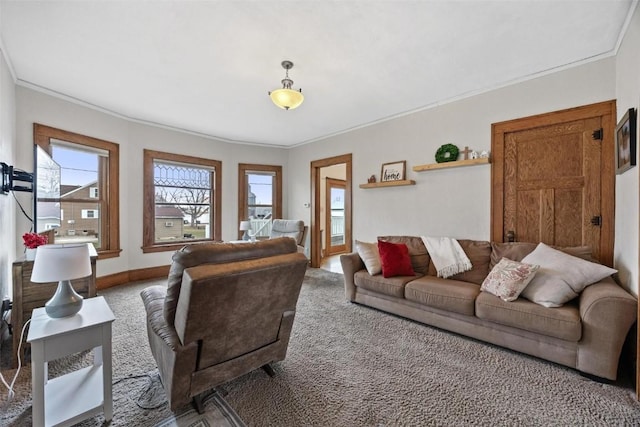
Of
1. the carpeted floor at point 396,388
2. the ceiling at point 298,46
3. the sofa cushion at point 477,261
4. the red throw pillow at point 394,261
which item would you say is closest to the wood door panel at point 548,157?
the ceiling at point 298,46

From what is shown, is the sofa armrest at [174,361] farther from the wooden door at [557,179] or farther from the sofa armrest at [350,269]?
the wooden door at [557,179]

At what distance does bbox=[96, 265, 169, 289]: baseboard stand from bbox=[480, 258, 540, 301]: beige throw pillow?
4.95m

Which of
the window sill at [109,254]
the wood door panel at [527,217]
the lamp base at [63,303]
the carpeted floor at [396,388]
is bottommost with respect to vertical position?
the carpeted floor at [396,388]

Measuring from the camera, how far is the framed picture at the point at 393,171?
404 cm

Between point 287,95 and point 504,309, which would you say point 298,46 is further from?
point 504,309

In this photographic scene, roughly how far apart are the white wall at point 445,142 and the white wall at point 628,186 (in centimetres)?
30

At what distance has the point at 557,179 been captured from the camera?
281cm

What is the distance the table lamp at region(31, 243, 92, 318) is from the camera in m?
1.45

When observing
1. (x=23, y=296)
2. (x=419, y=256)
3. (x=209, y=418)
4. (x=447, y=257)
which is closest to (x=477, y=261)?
(x=447, y=257)

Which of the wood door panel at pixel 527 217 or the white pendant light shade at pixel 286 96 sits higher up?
the white pendant light shade at pixel 286 96

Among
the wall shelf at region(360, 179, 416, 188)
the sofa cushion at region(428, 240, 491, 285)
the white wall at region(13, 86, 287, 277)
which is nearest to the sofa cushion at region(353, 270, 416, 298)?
the sofa cushion at region(428, 240, 491, 285)

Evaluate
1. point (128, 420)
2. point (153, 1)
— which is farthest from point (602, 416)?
point (153, 1)

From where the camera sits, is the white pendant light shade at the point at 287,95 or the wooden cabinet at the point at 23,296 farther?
the white pendant light shade at the point at 287,95

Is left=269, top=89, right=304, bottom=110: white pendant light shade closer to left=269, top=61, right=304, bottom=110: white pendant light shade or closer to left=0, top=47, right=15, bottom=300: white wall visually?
left=269, top=61, right=304, bottom=110: white pendant light shade
